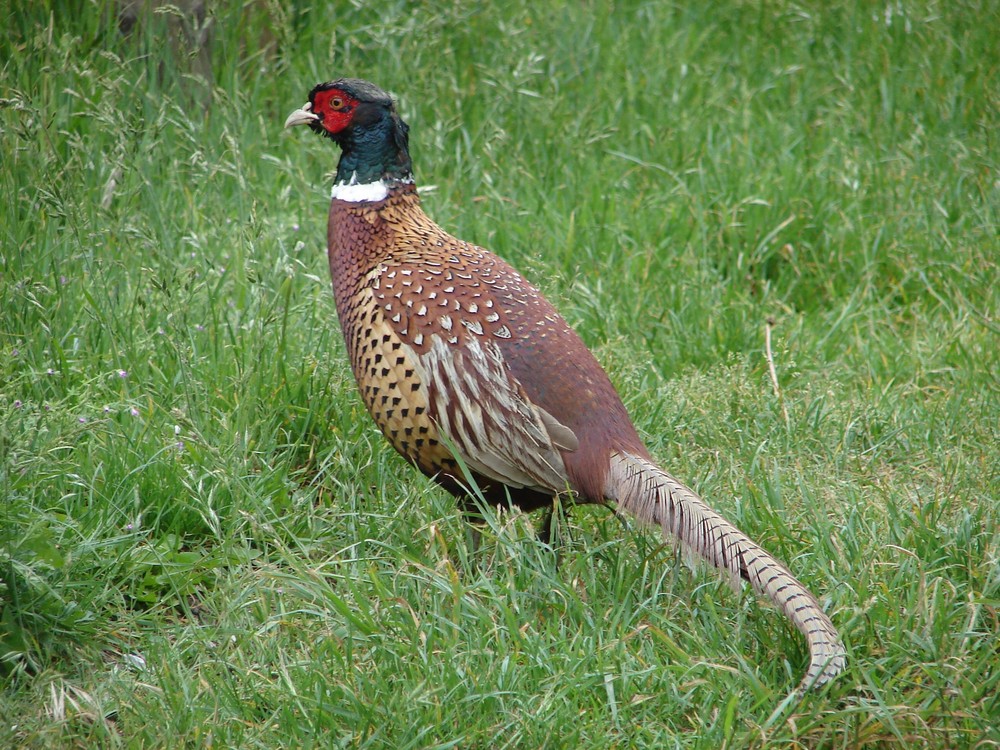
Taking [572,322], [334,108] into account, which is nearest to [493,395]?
[334,108]

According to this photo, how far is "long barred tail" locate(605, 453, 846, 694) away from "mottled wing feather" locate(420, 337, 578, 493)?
6.7 inches

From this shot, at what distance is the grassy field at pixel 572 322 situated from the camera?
2455 mm

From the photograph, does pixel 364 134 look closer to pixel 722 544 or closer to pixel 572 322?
pixel 572 322

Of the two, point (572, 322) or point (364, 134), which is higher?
point (364, 134)

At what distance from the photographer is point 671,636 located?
2652 mm

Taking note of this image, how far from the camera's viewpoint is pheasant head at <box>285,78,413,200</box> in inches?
127

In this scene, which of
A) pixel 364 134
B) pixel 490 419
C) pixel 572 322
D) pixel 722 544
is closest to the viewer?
pixel 722 544

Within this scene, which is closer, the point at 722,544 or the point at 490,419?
the point at 722,544

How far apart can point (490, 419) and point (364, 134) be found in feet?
3.34

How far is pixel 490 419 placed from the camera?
2.83 m

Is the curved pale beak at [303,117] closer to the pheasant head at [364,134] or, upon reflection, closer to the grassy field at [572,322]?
the pheasant head at [364,134]

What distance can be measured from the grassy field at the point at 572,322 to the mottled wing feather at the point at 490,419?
7.9 inches

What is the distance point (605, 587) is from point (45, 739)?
1.34 metres

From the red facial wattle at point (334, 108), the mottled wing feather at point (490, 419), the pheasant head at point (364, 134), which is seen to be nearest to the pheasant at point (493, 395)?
the mottled wing feather at point (490, 419)
